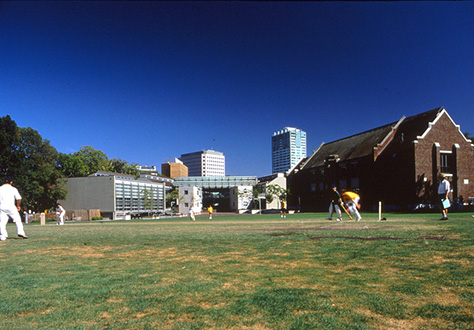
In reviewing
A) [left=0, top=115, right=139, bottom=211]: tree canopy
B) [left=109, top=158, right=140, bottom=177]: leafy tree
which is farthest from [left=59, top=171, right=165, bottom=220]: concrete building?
[left=109, top=158, right=140, bottom=177]: leafy tree

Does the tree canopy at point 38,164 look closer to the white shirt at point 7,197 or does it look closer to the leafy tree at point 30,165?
the leafy tree at point 30,165

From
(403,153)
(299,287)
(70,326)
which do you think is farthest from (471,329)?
(403,153)

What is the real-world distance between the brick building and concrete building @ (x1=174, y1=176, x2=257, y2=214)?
3684 centimetres

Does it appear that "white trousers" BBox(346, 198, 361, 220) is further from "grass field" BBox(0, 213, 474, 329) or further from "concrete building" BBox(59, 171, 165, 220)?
"concrete building" BBox(59, 171, 165, 220)

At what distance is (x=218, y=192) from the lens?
140 meters

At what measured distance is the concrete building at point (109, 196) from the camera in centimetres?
6197

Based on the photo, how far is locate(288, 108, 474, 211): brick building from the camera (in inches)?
1860

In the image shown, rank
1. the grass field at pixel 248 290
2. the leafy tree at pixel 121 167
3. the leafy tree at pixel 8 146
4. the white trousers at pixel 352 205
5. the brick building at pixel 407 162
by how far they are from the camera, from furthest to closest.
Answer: the leafy tree at pixel 121 167, the brick building at pixel 407 162, the leafy tree at pixel 8 146, the white trousers at pixel 352 205, the grass field at pixel 248 290

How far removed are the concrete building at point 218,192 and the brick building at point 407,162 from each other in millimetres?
36836

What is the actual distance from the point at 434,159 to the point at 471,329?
5189 centimetres

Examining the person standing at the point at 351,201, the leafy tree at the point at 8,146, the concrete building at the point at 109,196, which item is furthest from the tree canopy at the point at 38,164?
the person standing at the point at 351,201

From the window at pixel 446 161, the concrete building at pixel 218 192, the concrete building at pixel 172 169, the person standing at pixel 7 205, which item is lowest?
the concrete building at pixel 218 192

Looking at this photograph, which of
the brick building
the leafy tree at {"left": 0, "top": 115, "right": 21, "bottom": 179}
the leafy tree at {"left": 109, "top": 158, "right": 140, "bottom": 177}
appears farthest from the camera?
the leafy tree at {"left": 109, "top": 158, "right": 140, "bottom": 177}

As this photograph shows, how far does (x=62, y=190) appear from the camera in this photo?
6109 cm
